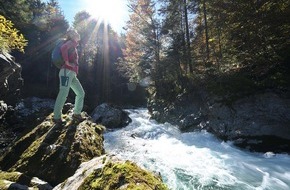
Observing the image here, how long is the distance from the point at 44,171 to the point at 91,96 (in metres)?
40.0

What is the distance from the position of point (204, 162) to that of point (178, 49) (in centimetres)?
1641

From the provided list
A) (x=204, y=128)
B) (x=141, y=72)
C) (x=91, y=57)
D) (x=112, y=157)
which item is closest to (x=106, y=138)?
(x=204, y=128)

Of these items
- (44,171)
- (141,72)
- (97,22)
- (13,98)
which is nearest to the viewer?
(44,171)

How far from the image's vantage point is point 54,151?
17.7ft

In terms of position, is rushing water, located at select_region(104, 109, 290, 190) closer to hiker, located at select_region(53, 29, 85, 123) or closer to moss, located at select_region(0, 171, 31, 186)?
moss, located at select_region(0, 171, 31, 186)

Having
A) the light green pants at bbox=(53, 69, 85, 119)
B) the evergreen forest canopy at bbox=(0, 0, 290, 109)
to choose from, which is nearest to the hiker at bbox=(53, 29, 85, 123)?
the light green pants at bbox=(53, 69, 85, 119)

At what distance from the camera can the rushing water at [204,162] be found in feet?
21.9

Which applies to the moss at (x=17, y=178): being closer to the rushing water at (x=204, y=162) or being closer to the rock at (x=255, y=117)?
the rushing water at (x=204, y=162)

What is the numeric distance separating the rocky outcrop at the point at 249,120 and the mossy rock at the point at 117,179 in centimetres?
840

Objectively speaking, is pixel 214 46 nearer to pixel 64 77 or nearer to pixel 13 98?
pixel 13 98

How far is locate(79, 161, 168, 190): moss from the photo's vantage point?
313 centimetres

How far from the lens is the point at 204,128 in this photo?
1381cm

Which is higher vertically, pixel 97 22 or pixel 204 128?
pixel 97 22

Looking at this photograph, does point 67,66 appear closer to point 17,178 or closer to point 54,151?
point 54,151
